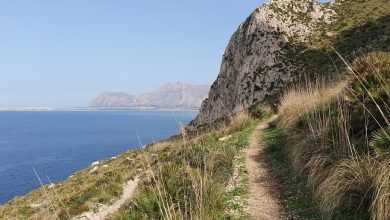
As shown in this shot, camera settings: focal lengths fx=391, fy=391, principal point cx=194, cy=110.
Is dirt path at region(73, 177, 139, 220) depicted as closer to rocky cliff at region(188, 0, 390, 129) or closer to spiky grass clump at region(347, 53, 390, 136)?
spiky grass clump at region(347, 53, 390, 136)

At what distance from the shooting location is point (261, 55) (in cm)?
4366

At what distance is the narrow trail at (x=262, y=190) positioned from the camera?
27.2 ft

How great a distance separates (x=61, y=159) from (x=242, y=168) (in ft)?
344

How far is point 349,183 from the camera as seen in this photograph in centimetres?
673

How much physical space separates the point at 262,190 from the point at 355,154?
328 cm

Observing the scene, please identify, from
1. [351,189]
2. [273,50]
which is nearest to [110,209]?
[351,189]

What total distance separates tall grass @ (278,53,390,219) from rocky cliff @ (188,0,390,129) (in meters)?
28.5

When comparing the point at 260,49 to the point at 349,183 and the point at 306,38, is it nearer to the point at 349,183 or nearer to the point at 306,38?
the point at 306,38

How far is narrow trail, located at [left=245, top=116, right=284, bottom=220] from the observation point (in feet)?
27.2

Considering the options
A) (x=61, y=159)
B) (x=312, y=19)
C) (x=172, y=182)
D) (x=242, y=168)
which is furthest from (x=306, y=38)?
(x=61, y=159)

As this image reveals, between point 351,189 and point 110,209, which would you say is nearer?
point 351,189

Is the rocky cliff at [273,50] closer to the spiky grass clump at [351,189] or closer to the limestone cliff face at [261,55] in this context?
the limestone cliff face at [261,55]

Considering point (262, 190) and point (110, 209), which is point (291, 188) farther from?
point (110, 209)

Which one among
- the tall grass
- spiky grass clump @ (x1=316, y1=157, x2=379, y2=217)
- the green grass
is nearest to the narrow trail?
the green grass
